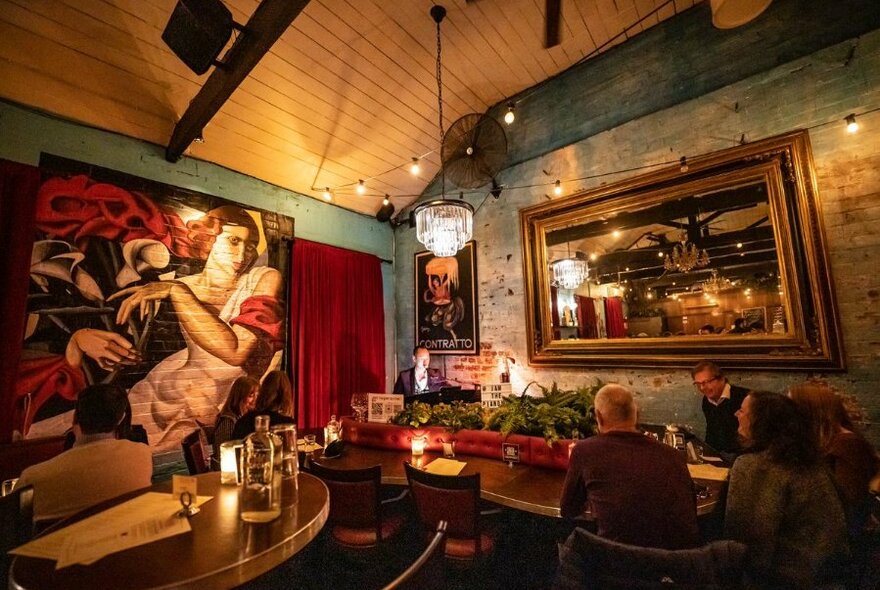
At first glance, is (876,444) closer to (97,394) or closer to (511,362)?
(511,362)

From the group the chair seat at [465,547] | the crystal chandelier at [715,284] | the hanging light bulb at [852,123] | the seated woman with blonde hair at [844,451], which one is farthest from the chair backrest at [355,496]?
the hanging light bulb at [852,123]

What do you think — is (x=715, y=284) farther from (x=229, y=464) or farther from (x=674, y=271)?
(x=229, y=464)

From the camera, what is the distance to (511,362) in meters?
4.55


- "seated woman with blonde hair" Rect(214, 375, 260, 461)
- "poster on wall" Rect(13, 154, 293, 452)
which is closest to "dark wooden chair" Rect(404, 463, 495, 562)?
"seated woman with blonde hair" Rect(214, 375, 260, 461)

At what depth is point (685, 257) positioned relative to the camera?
3365 mm

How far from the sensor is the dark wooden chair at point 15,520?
3.83ft

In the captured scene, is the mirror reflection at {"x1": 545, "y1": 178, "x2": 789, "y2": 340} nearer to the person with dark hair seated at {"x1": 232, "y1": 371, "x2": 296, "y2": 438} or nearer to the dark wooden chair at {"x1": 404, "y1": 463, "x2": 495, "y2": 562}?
the dark wooden chair at {"x1": 404, "y1": 463, "x2": 495, "y2": 562}

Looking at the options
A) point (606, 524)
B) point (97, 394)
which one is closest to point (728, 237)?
point (606, 524)

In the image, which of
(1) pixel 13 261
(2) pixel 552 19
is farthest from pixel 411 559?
(2) pixel 552 19

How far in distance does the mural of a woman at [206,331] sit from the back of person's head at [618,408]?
3640mm

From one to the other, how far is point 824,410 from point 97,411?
11.8 ft

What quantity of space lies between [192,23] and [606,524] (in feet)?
11.3

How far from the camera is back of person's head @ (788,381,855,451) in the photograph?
2000 millimetres

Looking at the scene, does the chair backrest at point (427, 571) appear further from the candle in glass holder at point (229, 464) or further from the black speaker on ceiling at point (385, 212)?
the black speaker on ceiling at point (385, 212)
